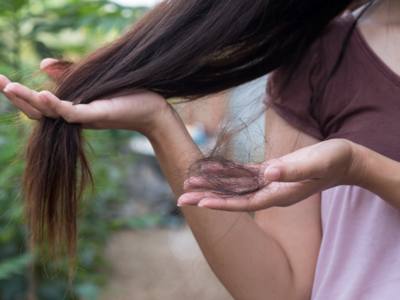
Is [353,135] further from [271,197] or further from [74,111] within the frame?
[74,111]

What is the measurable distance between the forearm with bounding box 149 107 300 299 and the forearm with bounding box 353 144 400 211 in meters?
0.29

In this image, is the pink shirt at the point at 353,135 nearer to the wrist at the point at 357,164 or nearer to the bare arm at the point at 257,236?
the bare arm at the point at 257,236

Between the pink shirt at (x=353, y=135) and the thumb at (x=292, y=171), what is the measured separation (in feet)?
1.06

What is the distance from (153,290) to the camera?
3.36 metres

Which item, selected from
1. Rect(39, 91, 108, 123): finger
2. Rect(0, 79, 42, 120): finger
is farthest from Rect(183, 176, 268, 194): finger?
Rect(0, 79, 42, 120): finger

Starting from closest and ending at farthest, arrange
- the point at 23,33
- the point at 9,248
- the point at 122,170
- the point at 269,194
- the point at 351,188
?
the point at 269,194 → the point at 351,188 → the point at 9,248 → the point at 23,33 → the point at 122,170

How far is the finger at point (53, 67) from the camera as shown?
0.83 meters

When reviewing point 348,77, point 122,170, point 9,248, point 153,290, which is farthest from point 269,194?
point 153,290

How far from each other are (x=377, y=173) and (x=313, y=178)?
0.54ft

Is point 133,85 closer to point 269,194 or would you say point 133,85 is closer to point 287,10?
point 269,194

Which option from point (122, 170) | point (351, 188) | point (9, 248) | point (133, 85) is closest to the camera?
point (133, 85)

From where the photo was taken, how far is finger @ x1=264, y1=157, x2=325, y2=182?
21.9 inches

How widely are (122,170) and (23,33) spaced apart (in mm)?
1463

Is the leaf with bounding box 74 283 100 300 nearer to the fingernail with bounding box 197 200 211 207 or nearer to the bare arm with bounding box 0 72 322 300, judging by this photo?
the bare arm with bounding box 0 72 322 300
